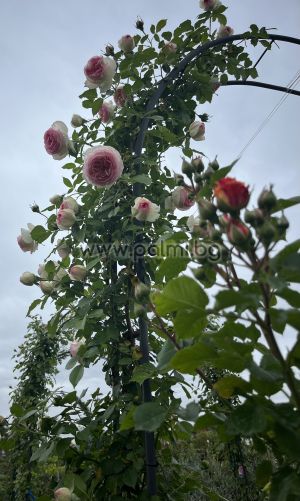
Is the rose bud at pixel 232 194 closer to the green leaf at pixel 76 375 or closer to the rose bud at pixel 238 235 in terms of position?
the rose bud at pixel 238 235

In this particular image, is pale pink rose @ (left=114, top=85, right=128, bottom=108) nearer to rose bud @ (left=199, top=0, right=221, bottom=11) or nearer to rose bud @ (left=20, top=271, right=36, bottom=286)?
rose bud @ (left=199, top=0, right=221, bottom=11)

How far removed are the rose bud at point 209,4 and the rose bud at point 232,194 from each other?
Result: 6.69 feet

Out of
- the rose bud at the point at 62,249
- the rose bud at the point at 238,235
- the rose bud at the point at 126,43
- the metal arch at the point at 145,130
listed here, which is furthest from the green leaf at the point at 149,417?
the rose bud at the point at 126,43

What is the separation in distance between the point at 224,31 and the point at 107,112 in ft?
3.36

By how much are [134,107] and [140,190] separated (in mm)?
509

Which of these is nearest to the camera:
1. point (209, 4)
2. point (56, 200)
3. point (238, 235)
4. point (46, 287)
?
point (238, 235)

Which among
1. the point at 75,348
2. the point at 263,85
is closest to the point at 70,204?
the point at 75,348

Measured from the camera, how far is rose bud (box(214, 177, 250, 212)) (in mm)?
580

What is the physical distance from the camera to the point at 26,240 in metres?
1.72

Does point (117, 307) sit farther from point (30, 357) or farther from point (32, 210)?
point (30, 357)

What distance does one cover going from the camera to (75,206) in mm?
1575

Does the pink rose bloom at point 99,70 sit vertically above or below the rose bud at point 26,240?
above

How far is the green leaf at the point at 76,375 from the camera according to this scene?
132 cm

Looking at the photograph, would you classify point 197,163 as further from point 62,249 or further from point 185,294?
point 62,249
